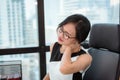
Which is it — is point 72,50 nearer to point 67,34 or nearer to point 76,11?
point 67,34

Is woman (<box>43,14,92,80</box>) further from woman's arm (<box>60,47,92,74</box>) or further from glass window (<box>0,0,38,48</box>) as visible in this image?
glass window (<box>0,0,38,48</box>)

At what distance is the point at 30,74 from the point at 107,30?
3.46 ft

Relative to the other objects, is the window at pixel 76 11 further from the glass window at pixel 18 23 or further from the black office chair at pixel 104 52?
the black office chair at pixel 104 52

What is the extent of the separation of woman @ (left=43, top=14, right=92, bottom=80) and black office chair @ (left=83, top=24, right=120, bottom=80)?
0.14 metres

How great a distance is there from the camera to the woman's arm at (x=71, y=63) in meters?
1.27

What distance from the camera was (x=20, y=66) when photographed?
1982 millimetres

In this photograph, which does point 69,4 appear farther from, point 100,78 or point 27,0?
point 100,78

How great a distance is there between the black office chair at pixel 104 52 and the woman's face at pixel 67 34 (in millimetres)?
246

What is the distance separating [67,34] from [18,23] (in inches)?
34.7

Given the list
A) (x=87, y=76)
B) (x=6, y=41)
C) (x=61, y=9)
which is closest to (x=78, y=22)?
(x=87, y=76)

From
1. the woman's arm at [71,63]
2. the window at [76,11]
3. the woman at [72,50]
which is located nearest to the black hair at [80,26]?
the woman at [72,50]

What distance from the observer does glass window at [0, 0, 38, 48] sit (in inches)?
78.8

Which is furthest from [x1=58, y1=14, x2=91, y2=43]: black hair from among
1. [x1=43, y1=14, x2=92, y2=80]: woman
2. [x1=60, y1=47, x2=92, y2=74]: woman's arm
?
[x1=60, y1=47, x2=92, y2=74]: woman's arm

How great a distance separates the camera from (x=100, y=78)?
1408mm
